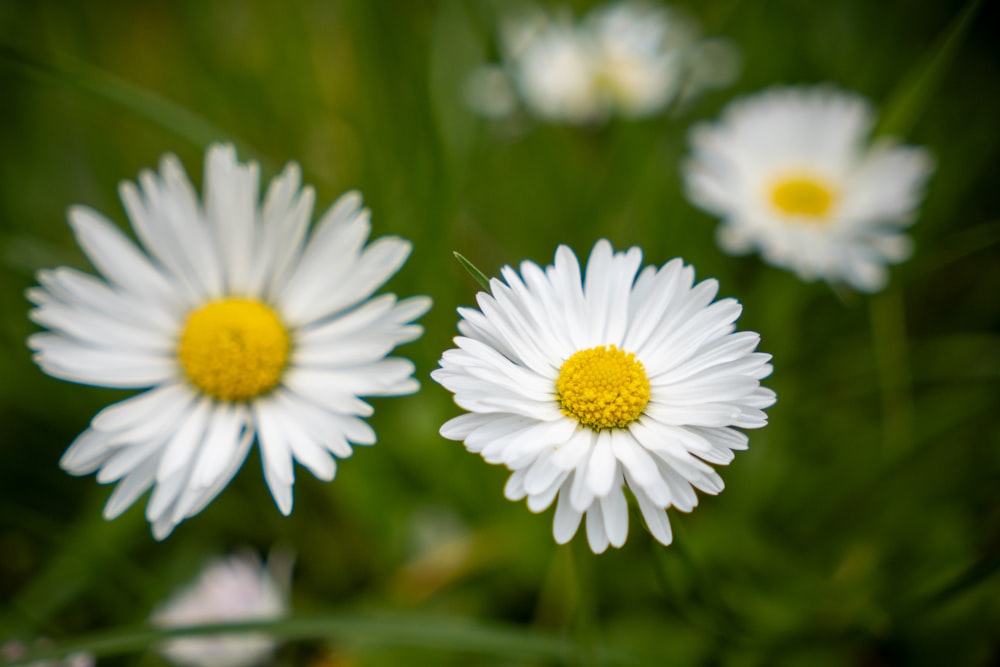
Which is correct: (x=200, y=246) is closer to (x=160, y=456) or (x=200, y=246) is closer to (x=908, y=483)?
(x=160, y=456)

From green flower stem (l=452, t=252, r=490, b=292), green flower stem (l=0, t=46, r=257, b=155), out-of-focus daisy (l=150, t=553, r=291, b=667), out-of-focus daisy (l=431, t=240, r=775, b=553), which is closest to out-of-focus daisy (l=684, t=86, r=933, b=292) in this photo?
out-of-focus daisy (l=431, t=240, r=775, b=553)

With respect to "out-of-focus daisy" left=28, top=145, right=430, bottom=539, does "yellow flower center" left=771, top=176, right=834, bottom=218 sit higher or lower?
higher

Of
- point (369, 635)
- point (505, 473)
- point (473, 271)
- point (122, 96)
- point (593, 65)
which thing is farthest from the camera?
point (593, 65)

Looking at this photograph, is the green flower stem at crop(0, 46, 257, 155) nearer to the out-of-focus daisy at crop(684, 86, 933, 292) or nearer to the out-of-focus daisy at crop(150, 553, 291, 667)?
the out-of-focus daisy at crop(150, 553, 291, 667)

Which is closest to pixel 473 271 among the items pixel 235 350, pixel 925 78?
pixel 235 350

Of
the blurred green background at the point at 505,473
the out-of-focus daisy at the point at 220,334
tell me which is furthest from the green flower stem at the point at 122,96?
the out-of-focus daisy at the point at 220,334

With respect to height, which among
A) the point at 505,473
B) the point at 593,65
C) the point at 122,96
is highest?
the point at 593,65

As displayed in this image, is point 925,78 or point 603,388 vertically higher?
point 925,78

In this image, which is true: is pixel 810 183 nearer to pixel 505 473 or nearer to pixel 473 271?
pixel 505 473
